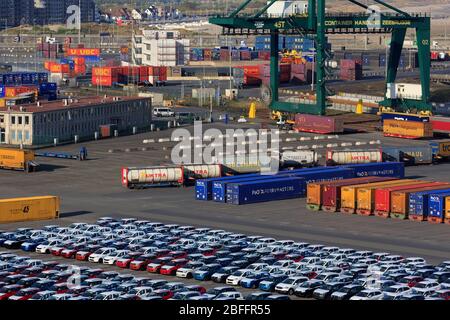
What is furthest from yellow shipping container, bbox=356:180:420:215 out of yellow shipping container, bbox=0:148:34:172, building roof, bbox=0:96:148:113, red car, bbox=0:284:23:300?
building roof, bbox=0:96:148:113

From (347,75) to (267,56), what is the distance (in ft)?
120

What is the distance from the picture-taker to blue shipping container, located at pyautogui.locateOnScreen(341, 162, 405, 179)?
69.2m

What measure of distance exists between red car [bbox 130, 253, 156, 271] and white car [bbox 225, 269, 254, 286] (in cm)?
435

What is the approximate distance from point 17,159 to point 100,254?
113ft

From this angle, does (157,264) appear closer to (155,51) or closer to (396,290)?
(396,290)

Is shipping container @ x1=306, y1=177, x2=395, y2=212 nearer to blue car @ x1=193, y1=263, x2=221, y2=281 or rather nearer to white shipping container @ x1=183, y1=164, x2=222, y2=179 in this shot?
white shipping container @ x1=183, y1=164, x2=222, y2=179

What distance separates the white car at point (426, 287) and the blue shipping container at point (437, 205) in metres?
18.9

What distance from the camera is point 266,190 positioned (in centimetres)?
6203

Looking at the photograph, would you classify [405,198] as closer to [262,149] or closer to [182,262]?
[182,262]

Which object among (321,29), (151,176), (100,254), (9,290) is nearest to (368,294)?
(9,290)

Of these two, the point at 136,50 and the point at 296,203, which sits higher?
Answer: the point at 136,50

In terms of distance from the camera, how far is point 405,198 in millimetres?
54781

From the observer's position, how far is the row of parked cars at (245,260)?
3469 cm

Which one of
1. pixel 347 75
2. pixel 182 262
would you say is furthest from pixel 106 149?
pixel 347 75
